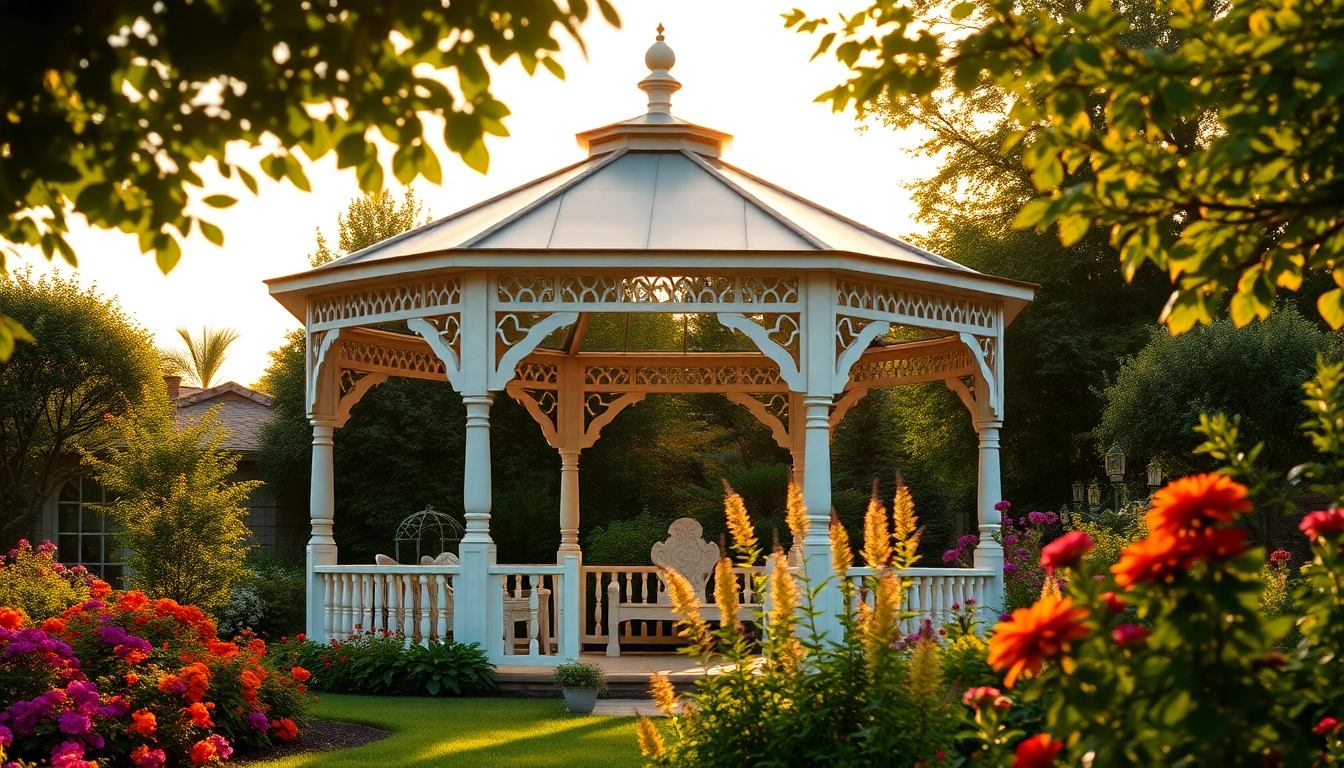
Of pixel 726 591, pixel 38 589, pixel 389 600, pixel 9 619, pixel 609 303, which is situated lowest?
pixel 389 600

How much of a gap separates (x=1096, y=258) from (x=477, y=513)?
1780 centimetres

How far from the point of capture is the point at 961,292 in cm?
1141

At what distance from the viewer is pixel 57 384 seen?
2200cm

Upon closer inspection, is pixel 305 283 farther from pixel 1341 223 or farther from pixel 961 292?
pixel 1341 223

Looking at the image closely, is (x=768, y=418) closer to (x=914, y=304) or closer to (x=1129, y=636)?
(x=914, y=304)

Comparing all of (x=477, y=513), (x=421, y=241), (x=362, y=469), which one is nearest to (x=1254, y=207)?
(x=477, y=513)

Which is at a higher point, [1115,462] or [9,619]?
[1115,462]

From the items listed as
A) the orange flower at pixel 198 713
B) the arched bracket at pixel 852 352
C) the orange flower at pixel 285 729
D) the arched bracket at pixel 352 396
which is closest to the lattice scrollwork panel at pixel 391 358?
the arched bracket at pixel 352 396

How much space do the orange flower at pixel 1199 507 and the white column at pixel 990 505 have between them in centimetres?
943

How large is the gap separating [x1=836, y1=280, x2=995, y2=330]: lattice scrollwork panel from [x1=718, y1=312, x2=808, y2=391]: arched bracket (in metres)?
0.59

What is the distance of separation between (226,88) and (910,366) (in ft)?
37.1

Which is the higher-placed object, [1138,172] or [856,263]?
[856,263]

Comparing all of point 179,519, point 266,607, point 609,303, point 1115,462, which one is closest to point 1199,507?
point 609,303

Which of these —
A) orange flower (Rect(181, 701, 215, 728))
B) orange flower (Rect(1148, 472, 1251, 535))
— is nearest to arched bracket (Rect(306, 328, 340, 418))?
orange flower (Rect(181, 701, 215, 728))
